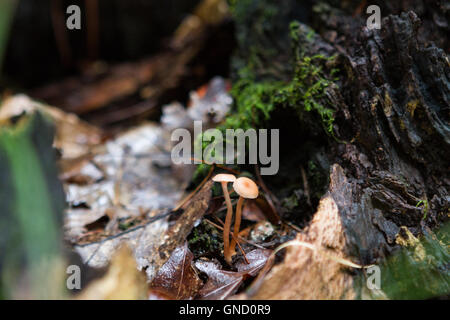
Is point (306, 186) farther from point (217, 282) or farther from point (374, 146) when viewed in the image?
point (217, 282)

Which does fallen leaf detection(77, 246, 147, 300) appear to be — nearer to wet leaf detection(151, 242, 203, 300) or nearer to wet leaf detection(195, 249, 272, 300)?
wet leaf detection(151, 242, 203, 300)

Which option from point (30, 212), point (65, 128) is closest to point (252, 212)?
point (30, 212)

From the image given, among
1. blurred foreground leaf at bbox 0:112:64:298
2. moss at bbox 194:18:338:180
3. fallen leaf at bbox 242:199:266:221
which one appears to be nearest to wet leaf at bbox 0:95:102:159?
blurred foreground leaf at bbox 0:112:64:298

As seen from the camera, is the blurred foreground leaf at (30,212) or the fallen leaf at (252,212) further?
the fallen leaf at (252,212)

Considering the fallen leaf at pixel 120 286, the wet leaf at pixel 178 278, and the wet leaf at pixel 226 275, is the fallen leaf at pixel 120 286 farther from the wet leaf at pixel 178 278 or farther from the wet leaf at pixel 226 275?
the wet leaf at pixel 226 275

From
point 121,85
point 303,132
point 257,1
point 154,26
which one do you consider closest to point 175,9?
point 154,26

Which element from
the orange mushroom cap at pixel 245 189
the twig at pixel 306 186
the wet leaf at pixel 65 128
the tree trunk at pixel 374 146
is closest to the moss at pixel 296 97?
the tree trunk at pixel 374 146
